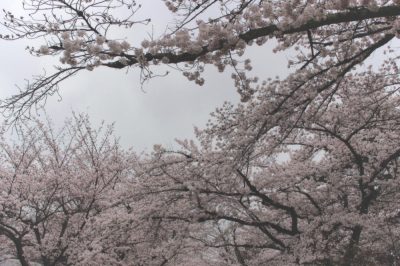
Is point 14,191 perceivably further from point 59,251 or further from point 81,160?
point 81,160

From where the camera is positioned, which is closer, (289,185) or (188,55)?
(188,55)

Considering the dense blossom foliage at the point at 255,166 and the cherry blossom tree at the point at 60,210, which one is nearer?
the dense blossom foliage at the point at 255,166

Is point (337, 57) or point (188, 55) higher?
point (337, 57)

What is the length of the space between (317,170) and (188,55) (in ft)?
23.6

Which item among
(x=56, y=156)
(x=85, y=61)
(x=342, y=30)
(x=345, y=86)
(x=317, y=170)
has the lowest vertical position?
(x=85, y=61)

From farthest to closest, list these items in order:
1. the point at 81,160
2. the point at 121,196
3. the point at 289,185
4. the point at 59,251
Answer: the point at 81,160
the point at 59,251
the point at 289,185
the point at 121,196

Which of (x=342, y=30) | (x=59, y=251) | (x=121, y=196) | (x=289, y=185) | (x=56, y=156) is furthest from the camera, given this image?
(x=56, y=156)

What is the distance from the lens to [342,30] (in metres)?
6.54

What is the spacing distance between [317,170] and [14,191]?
941 cm

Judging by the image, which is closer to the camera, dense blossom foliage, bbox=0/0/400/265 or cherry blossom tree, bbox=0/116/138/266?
dense blossom foliage, bbox=0/0/400/265

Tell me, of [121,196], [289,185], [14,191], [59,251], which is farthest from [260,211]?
[14,191]

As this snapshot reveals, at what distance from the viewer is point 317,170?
1101 centimetres

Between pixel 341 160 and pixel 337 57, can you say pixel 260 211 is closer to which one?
pixel 341 160

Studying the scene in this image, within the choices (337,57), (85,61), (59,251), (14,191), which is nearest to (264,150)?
(337,57)
